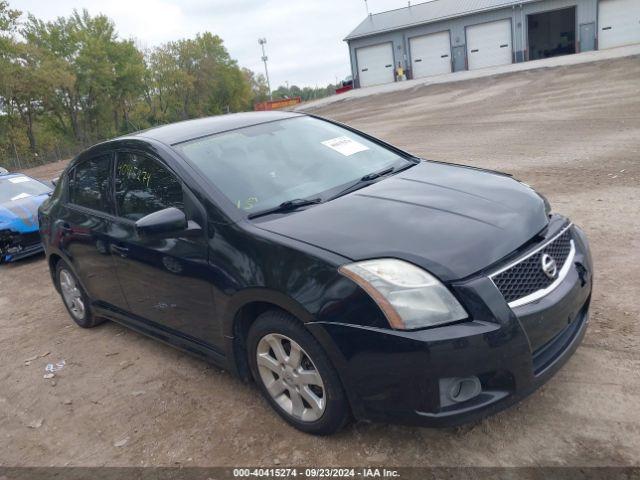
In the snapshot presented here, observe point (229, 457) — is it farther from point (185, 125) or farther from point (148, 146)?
point (185, 125)

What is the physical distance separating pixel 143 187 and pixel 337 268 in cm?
186

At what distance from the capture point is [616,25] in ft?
124

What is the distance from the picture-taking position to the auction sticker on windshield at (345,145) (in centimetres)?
400

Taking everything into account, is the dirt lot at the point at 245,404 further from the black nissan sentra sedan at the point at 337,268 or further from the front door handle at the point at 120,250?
the front door handle at the point at 120,250

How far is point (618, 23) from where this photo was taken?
37594 millimetres

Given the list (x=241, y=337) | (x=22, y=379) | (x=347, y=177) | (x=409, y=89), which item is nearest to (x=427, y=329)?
(x=241, y=337)

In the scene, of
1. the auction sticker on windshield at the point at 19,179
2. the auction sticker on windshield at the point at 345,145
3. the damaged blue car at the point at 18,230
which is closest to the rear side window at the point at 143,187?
the auction sticker on windshield at the point at 345,145

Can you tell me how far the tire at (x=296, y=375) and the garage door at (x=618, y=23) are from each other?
4262 cm

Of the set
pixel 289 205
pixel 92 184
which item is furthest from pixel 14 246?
pixel 289 205

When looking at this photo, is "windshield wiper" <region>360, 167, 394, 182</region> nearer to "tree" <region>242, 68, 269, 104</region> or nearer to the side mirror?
the side mirror

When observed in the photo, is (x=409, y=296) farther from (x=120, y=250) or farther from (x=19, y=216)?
(x=19, y=216)

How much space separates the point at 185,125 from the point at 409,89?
97.1 ft

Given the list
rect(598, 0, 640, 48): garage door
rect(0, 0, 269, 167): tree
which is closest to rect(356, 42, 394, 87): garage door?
rect(598, 0, 640, 48): garage door

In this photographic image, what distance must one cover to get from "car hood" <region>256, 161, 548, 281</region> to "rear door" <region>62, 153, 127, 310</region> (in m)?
1.75
